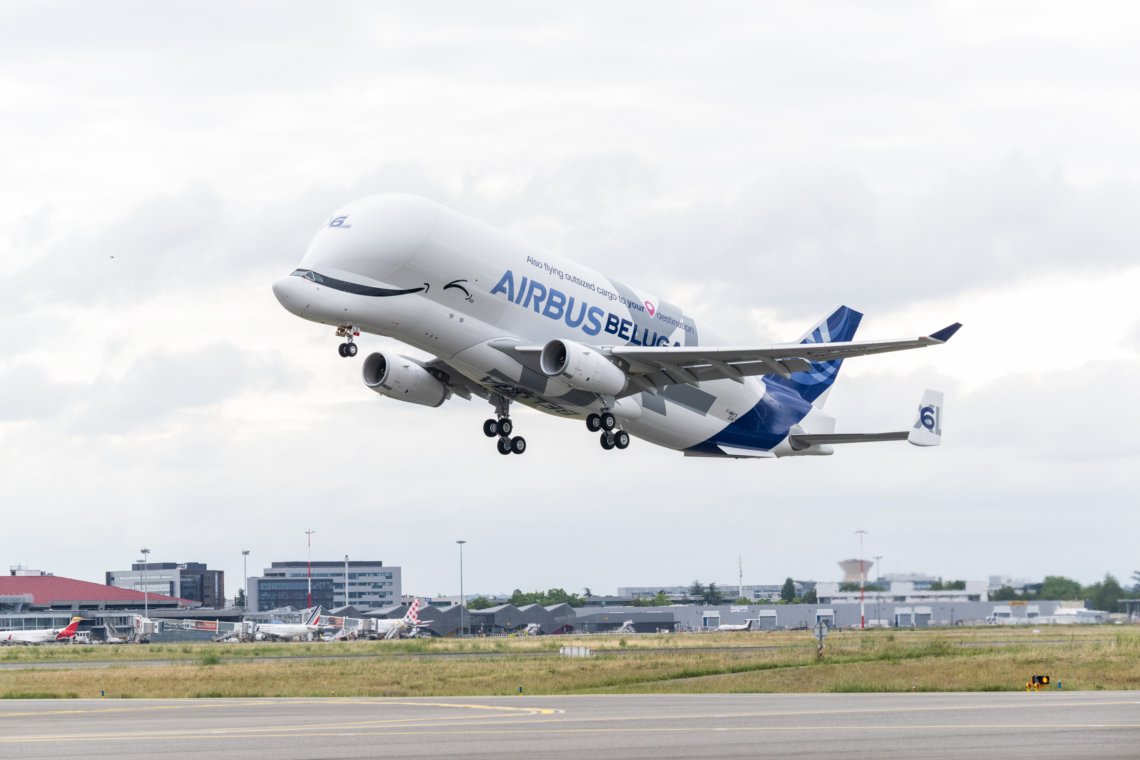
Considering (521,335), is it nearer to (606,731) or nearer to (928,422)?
(606,731)

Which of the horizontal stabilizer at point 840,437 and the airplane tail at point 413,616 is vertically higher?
the horizontal stabilizer at point 840,437

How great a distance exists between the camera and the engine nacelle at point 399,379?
44.9 meters

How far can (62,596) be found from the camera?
581 ft

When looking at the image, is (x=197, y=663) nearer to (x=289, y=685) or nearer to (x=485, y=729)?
(x=289, y=685)

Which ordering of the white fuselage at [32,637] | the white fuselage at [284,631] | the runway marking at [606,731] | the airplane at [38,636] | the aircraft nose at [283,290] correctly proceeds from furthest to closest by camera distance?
the white fuselage at [284,631]
the airplane at [38,636]
the white fuselage at [32,637]
the aircraft nose at [283,290]
the runway marking at [606,731]

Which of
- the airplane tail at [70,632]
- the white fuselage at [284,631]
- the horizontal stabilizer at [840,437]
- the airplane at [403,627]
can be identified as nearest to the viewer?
the horizontal stabilizer at [840,437]

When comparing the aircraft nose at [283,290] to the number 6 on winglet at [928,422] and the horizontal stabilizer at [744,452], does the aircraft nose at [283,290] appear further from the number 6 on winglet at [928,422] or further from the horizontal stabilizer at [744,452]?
the number 6 on winglet at [928,422]

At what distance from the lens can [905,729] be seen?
26.5 m

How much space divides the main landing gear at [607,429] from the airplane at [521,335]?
5cm

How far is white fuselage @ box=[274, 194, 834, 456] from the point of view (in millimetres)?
37469

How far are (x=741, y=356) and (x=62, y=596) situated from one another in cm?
16041

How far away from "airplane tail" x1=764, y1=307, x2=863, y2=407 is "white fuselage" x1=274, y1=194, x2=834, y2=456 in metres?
9.82

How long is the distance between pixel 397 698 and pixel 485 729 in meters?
17.8

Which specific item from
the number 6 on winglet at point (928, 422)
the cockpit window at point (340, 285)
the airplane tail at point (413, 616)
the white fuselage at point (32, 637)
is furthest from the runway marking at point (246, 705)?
the white fuselage at point (32, 637)
